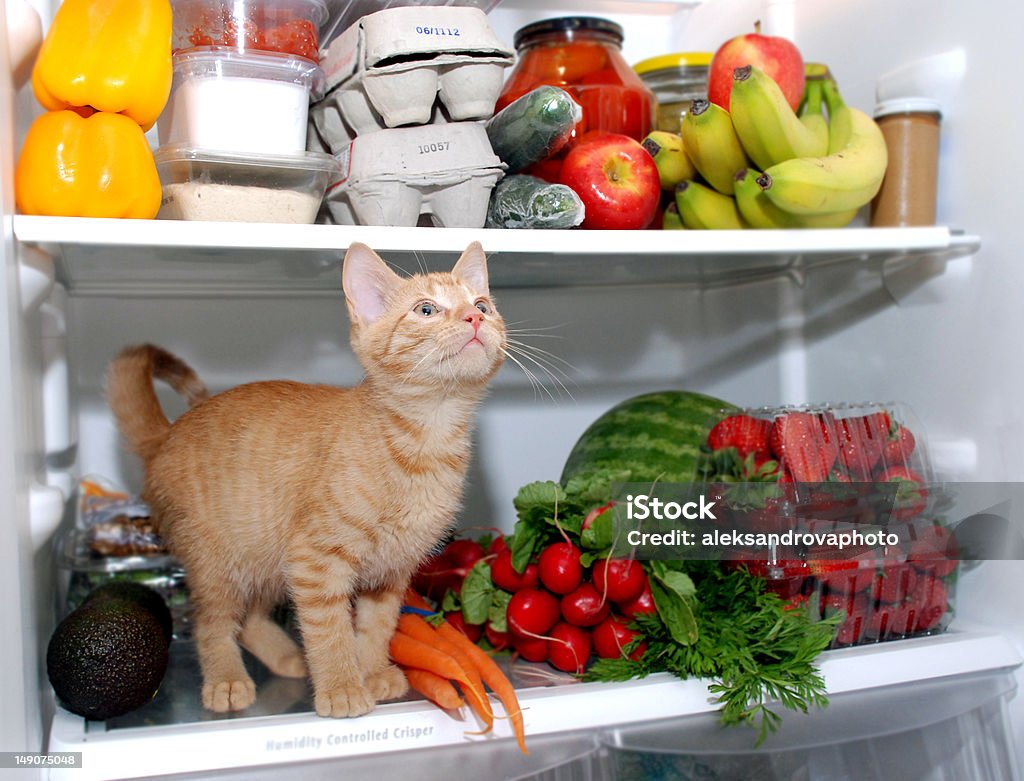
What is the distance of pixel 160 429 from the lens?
1.09 meters

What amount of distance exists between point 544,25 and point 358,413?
1.93 ft

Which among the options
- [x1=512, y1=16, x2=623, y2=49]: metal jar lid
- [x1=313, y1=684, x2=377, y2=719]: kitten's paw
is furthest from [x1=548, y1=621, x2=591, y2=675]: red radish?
[x1=512, y1=16, x2=623, y2=49]: metal jar lid

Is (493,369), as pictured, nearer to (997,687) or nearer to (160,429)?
(160,429)

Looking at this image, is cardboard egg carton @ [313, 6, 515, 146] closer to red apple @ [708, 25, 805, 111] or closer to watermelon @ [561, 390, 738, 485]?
red apple @ [708, 25, 805, 111]

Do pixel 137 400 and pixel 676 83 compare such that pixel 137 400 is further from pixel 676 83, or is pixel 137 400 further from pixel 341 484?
pixel 676 83

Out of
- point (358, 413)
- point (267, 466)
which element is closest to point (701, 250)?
point (358, 413)

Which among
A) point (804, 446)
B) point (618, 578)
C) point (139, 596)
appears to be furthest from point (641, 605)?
point (139, 596)

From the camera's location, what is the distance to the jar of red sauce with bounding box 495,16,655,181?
1.14 meters

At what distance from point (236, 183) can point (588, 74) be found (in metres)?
0.50

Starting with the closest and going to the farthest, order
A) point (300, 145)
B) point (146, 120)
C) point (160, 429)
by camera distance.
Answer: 1. point (146, 120)
2. point (300, 145)
3. point (160, 429)

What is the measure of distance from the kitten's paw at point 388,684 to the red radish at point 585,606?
0.19 m

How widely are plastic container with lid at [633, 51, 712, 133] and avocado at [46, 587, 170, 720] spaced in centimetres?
92

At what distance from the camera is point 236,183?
90 cm

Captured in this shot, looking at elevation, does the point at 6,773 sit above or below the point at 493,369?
below
